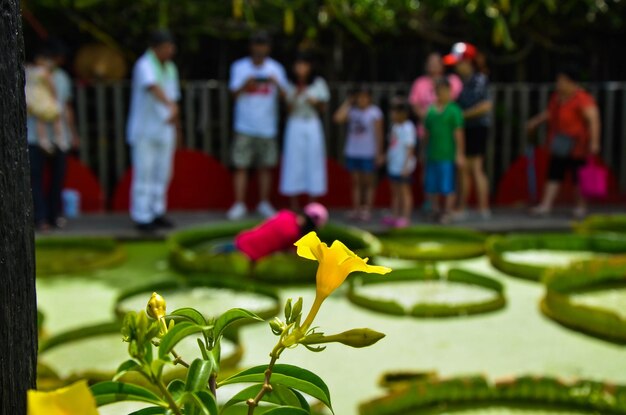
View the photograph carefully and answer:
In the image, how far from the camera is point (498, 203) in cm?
865

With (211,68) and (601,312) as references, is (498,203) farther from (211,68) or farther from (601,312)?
(601,312)

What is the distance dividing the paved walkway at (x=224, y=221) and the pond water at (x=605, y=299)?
2.28 metres

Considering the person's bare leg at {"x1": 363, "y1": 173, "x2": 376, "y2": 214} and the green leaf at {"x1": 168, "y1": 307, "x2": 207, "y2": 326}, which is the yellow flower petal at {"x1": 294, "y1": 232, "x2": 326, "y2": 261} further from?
the person's bare leg at {"x1": 363, "y1": 173, "x2": 376, "y2": 214}

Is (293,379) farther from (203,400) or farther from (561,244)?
(561,244)

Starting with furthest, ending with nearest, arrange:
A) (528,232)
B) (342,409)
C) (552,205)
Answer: (552,205), (528,232), (342,409)

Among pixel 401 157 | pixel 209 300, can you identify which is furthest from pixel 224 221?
pixel 209 300

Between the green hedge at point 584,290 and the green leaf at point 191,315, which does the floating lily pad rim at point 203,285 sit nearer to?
the green hedge at point 584,290

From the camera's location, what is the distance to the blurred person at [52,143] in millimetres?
6762

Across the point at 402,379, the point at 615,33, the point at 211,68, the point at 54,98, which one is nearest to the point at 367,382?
the point at 402,379

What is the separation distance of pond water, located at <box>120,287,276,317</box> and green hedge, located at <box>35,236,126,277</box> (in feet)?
2.87

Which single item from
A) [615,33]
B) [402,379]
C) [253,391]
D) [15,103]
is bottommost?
[402,379]

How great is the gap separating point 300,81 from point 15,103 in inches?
253

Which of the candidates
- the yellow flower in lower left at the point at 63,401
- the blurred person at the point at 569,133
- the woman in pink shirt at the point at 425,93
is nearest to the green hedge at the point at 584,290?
the blurred person at the point at 569,133

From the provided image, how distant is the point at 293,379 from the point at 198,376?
5.1 inches
